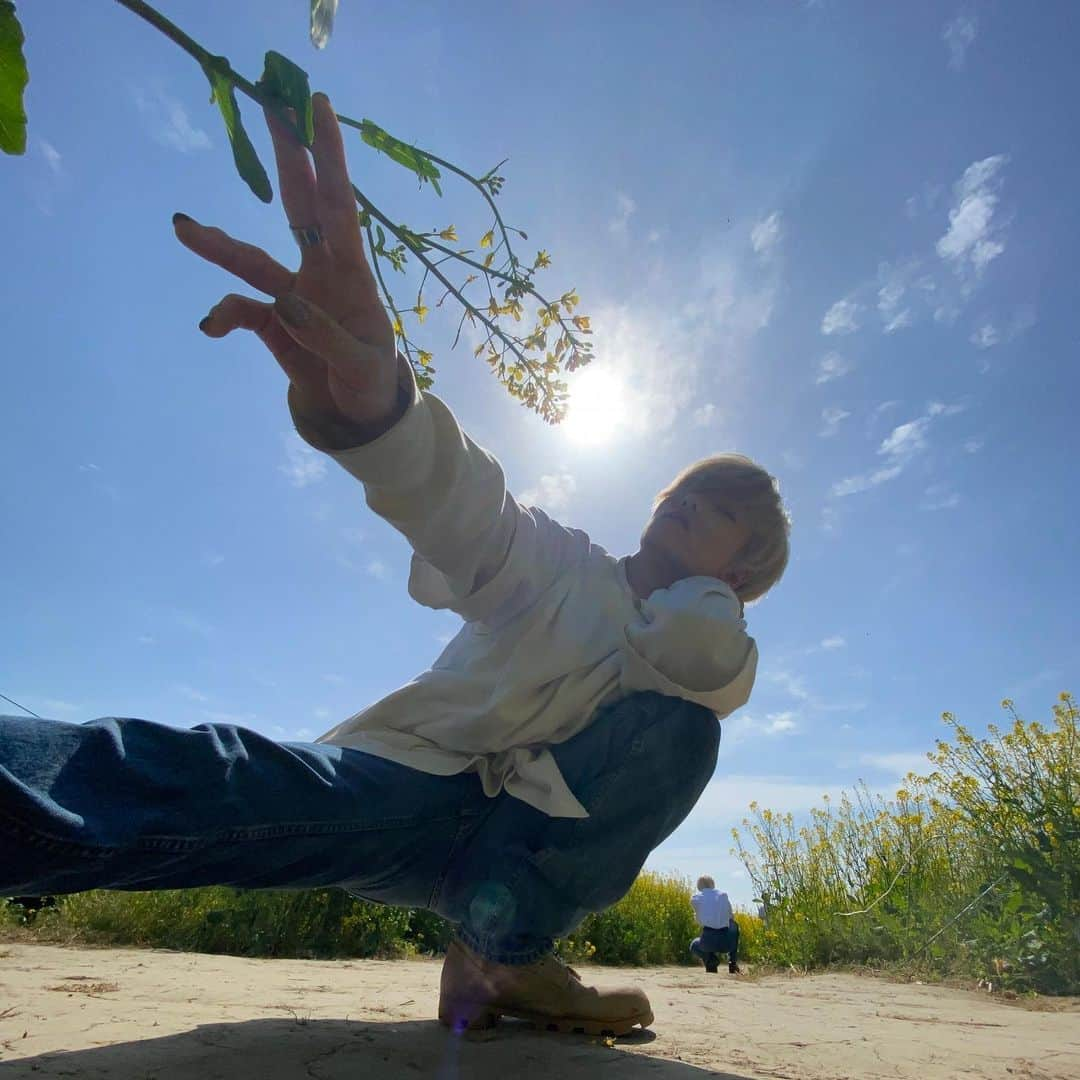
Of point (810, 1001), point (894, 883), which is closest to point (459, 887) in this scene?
point (810, 1001)

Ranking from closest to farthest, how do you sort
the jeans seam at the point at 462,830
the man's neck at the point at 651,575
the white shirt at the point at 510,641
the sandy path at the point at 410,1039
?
the sandy path at the point at 410,1039, the white shirt at the point at 510,641, the jeans seam at the point at 462,830, the man's neck at the point at 651,575

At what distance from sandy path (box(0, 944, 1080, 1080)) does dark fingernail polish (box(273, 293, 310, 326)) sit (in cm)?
116

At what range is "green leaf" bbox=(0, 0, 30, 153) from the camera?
2.31ft

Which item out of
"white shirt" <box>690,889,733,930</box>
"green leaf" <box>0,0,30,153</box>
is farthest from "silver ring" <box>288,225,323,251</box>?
"white shirt" <box>690,889,733,930</box>

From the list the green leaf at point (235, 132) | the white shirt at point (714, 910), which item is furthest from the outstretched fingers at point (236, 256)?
the white shirt at point (714, 910)

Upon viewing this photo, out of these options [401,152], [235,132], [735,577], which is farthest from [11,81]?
[735,577]

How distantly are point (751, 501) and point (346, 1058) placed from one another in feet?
4.99

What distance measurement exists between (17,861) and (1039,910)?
5.21m

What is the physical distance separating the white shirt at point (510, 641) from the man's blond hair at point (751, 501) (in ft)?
1.40

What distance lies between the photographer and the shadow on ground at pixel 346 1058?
1.15m

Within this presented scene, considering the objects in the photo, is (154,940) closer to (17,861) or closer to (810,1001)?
(810,1001)

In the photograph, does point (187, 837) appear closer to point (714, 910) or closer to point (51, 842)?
point (51, 842)

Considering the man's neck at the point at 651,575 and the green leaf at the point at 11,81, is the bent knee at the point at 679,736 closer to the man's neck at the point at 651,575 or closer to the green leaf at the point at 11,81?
the man's neck at the point at 651,575

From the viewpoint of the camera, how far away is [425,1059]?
127 cm
